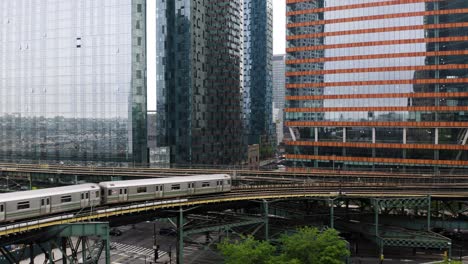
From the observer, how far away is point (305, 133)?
119 metres

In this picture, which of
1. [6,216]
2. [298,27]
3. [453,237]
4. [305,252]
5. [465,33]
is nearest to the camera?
[6,216]

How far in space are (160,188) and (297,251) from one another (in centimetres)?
1750

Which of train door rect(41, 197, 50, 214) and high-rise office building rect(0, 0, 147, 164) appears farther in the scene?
high-rise office building rect(0, 0, 147, 164)

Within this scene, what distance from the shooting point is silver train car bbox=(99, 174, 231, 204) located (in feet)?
169

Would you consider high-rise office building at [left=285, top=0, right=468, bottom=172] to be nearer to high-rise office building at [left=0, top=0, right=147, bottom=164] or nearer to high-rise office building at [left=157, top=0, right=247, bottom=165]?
high-rise office building at [left=157, top=0, right=247, bottom=165]

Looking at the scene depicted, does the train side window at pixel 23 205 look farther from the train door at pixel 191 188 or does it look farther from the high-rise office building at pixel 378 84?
the high-rise office building at pixel 378 84

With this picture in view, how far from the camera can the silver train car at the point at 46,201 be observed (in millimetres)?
42688

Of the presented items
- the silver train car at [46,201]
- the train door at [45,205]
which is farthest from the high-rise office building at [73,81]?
the train door at [45,205]

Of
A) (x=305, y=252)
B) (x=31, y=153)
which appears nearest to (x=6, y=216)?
(x=305, y=252)

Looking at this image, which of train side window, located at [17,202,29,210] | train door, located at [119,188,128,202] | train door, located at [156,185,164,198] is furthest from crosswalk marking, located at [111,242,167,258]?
train side window, located at [17,202,29,210]

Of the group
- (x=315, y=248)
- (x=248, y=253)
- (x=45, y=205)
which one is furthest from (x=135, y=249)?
(x=315, y=248)

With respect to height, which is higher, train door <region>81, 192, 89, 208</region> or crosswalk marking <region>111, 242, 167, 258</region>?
train door <region>81, 192, 89, 208</region>

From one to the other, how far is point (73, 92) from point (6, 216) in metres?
73.1

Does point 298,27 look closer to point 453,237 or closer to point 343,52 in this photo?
point 343,52
